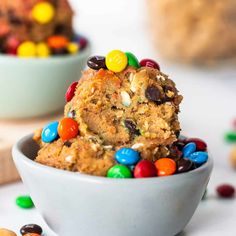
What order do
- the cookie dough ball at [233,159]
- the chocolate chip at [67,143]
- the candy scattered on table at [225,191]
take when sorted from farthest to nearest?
1. the cookie dough ball at [233,159]
2. the candy scattered on table at [225,191]
3. the chocolate chip at [67,143]

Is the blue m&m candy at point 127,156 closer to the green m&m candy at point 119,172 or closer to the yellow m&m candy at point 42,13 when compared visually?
the green m&m candy at point 119,172

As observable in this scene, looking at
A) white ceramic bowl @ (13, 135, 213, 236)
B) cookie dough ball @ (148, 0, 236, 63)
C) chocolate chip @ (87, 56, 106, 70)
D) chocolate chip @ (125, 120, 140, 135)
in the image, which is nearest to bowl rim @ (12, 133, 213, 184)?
white ceramic bowl @ (13, 135, 213, 236)

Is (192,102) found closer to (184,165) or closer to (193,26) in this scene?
(193,26)

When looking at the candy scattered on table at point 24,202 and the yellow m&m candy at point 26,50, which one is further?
the yellow m&m candy at point 26,50

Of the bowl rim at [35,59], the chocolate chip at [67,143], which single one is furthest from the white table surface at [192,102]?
the bowl rim at [35,59]

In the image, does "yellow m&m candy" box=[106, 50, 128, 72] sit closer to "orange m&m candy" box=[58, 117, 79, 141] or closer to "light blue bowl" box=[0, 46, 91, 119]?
"orange m&m candy" box=[58, 117, 79, 141]

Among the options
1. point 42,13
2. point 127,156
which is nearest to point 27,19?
point 42,13

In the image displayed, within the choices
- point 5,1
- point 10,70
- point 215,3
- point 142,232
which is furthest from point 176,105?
point 215,3
